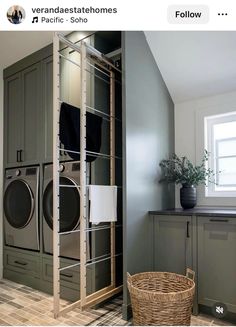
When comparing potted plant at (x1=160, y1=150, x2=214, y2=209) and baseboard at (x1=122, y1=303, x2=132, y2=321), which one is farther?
potted plant at (x1=160, y1=150, x2=214, y2=209)

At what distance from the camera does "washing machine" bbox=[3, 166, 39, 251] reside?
2.85m

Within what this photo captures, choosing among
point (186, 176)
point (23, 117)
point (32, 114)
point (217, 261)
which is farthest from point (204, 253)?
point (23, 117)

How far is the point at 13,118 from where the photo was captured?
3232 millimetres

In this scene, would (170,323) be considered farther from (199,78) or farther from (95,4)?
(199,78)

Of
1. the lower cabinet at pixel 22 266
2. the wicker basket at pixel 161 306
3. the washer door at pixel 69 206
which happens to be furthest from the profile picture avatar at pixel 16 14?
the lower cabinet at pixel 22 266

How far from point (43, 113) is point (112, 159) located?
3.17ft

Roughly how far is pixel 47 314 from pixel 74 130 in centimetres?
146

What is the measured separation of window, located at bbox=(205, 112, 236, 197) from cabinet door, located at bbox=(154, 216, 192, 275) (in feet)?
2.13

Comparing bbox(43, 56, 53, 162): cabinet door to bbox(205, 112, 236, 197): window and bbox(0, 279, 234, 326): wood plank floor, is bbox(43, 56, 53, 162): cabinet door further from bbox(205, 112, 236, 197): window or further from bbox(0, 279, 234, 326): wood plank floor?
bbox(205, 112, 236, 197): window

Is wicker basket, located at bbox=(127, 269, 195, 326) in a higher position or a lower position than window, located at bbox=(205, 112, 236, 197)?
lower

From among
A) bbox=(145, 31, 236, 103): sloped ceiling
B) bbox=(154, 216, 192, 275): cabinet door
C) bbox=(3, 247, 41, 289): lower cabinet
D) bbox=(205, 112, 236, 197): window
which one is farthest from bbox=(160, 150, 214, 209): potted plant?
bbox=(3, 247, 41, 289): lower cabinet

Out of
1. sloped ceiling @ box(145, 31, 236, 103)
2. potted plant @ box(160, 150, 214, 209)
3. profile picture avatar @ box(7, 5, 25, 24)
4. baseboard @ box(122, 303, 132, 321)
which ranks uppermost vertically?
sloped ceiling @ box(145, 31, 236, 103)

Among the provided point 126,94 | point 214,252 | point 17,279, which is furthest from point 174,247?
point 17,279

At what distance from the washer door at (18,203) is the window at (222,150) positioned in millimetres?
1812
